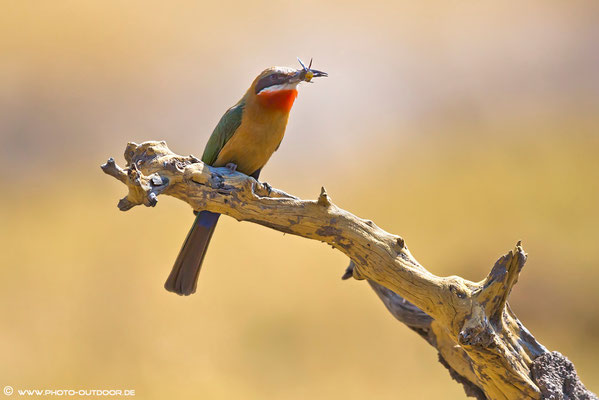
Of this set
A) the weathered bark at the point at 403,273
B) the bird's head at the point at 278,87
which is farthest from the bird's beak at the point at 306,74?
the weathered bark at the point at 403,273

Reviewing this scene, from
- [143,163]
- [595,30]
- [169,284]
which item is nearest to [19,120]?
[169,284]

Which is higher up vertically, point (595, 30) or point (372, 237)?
point (595, 30)

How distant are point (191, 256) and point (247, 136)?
42 centimetres

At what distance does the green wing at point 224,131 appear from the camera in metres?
2.00

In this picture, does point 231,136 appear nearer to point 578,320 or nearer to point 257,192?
point 257,192

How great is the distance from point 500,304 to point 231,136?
0.96 meters

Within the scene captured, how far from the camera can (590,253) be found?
11.7ft

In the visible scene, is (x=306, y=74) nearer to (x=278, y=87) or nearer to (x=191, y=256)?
(x=278, y=87)

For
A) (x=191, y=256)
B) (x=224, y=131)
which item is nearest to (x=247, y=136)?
(x=224, y=131)

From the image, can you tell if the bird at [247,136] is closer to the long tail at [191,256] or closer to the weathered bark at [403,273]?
the long tail at [191,256]

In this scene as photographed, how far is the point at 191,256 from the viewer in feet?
6.66

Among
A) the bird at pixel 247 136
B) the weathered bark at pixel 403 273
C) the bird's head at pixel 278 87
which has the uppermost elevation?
the bird's head at pixel 278 87

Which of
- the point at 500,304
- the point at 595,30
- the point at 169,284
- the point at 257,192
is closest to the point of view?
the point at 500,304

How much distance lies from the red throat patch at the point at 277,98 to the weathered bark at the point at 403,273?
36cm
